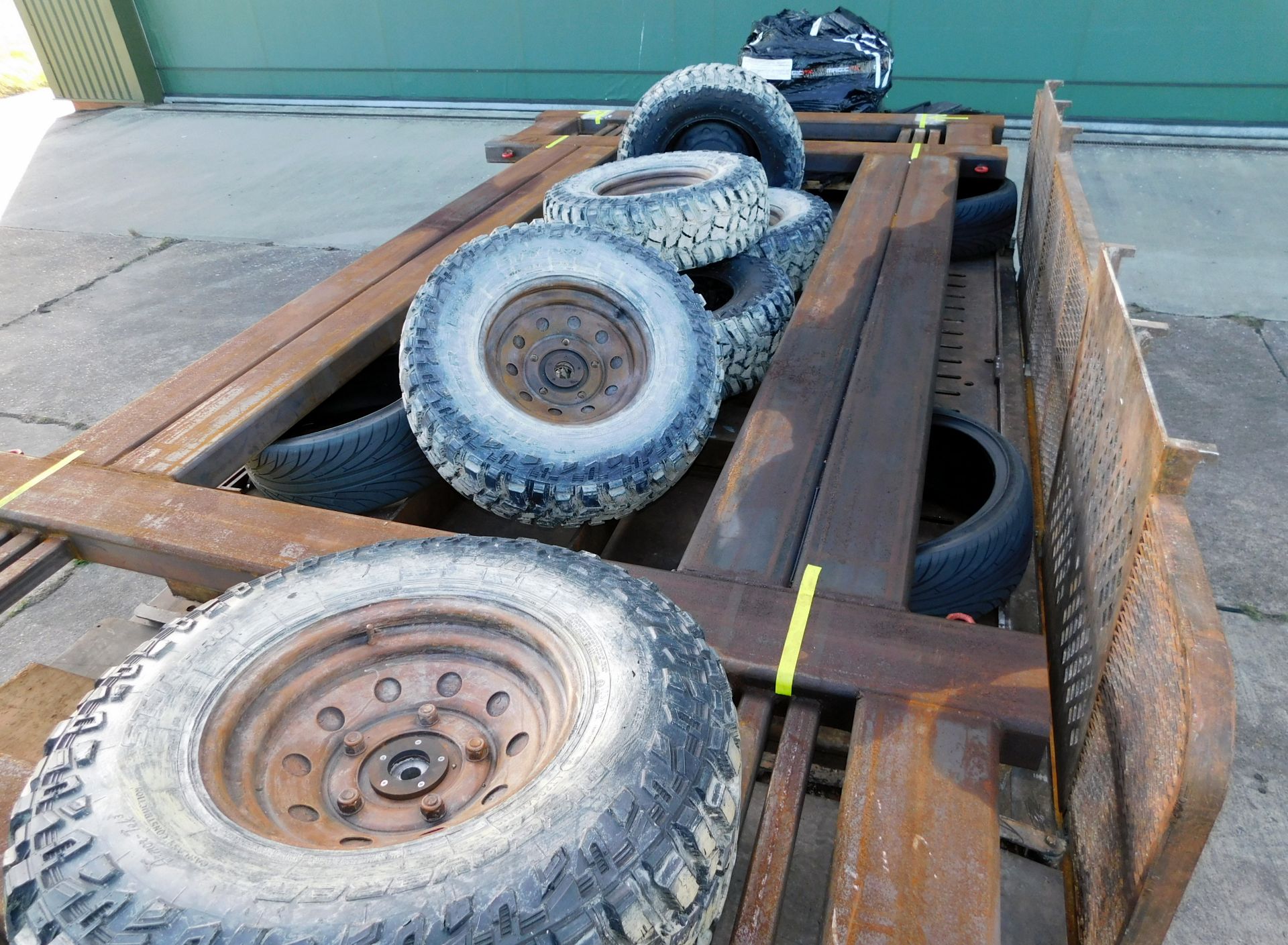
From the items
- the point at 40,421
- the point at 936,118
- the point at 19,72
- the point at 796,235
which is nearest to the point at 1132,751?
the point at 796,235

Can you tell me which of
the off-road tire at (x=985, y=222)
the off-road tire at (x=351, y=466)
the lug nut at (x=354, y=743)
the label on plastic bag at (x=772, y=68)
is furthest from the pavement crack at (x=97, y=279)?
the off-road tire at (x=985, y=222)

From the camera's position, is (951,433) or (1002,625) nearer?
(1002,625)

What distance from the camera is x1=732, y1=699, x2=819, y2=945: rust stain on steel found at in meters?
1.26

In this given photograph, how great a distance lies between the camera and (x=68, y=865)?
41.8 inches

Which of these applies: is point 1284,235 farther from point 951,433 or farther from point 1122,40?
point 951,433

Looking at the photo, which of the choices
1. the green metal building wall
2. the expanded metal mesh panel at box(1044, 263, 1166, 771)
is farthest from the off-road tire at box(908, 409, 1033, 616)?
the green metal building wall

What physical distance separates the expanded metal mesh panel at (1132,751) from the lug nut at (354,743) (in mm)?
1150

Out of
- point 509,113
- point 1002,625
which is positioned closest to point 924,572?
point 1002,625

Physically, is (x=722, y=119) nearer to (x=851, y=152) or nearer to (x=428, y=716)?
(x=851, y=152)

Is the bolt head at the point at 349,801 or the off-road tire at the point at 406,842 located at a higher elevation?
the off-road tire at the point at 406,842

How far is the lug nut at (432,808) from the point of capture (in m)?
1.31

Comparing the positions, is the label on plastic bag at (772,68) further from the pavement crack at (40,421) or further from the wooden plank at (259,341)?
the pavement crack at (40,421)

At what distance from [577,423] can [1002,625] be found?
128cm

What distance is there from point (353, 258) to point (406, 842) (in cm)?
528
